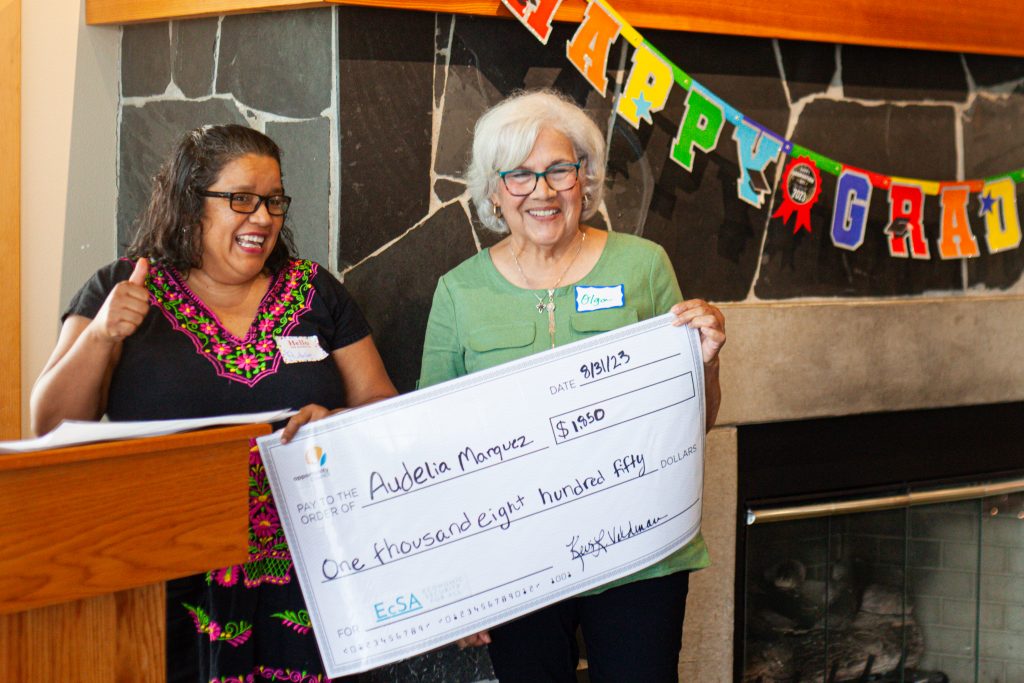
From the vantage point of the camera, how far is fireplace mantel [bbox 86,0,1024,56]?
2.45 m

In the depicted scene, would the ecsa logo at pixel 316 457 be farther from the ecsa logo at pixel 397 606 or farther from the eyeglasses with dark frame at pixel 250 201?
the eyeglasses with dark frame at pixel 250 201

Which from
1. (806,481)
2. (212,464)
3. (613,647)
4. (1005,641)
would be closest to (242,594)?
(212,464)

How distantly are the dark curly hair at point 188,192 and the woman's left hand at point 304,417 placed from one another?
1.10 feet

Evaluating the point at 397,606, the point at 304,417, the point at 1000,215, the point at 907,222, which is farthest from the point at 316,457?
the point at 1000,215

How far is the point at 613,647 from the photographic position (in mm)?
2014

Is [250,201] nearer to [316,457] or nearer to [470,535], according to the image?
[316,457]

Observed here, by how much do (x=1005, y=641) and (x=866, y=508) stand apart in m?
0.83

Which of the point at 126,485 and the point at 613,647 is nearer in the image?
the point at 126,485

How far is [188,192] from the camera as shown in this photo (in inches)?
76.0

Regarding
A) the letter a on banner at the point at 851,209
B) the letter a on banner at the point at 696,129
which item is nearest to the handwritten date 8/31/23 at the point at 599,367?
the letter a on banner at the point at 696,129

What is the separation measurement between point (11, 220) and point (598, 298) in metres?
1.50

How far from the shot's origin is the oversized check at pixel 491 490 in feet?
5.91

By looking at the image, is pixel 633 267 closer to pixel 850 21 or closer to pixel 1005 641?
pixel 850 21

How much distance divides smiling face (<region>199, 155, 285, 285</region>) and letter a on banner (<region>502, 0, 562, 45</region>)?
78 cm
